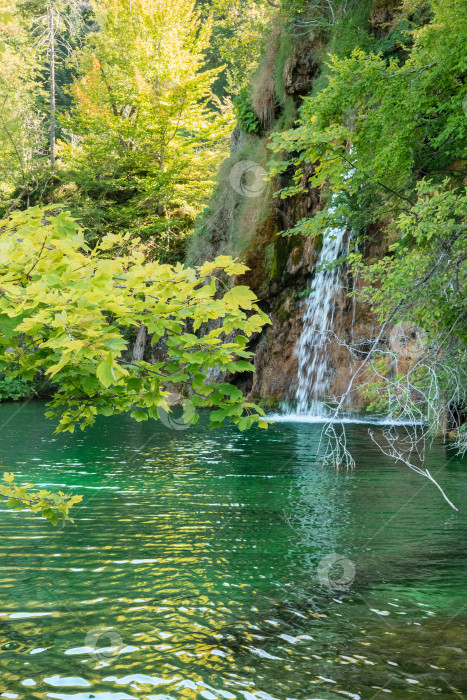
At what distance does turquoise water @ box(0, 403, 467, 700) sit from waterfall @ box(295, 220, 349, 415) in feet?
32.6

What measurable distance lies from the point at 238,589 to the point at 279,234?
15.8 m

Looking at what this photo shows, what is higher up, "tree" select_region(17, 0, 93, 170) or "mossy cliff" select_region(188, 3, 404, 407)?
"tree" select_region(17, 0, 93, 170)

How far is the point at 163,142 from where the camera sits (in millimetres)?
28703

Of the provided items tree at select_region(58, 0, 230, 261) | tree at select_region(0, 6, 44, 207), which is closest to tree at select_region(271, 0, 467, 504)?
tree at select_region(58, 0, 230, 261)

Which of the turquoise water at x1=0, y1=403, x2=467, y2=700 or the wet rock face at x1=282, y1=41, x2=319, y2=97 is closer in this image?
the turquoise water at x1=0, y1=403, x2=467, y2=700

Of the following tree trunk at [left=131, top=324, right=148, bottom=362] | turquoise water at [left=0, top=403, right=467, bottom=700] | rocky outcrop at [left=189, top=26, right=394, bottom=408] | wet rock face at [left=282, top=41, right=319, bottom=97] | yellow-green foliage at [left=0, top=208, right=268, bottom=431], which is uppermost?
wet rock face at [left=282, top=41, right=319, bottom=97]

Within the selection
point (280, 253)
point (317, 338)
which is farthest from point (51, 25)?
point (317, 338)

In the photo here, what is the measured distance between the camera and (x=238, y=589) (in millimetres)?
5461

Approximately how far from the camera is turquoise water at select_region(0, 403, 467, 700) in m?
3.95

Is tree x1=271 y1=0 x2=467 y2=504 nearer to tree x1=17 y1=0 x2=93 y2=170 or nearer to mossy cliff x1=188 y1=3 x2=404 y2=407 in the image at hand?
mossy cliff x1=188 y1=3 x2=404 y2=407

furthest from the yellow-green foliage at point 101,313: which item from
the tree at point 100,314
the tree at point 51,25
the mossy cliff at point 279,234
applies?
the tree at point 51,25

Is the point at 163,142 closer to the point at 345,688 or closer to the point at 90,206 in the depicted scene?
the point at 90,206

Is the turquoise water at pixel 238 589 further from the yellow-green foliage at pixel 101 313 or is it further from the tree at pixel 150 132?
the tree at pixel 150 132

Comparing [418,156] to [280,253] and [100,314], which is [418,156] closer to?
[100,314]
